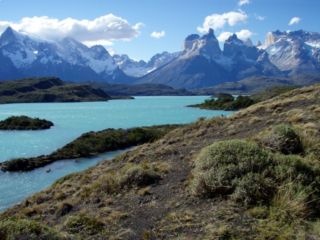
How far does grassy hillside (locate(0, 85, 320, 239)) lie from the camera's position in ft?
39.0

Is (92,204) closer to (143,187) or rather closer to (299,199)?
(143,187)

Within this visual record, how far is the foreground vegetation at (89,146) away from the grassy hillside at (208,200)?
40.6m

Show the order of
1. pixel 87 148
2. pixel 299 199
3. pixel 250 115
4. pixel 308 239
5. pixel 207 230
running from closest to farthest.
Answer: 1. pixel 308 239
2. pixel 207 230
3. pixel 299 199
4. pixel 250 115
5. pixel 87 148

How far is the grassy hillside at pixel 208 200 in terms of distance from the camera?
1190 cm

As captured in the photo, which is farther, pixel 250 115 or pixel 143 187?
pixel 250 115

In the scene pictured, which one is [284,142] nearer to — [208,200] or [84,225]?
[208,200]

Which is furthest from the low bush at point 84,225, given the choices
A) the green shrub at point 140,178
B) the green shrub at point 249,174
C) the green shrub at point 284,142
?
the green shrub at point 284,142

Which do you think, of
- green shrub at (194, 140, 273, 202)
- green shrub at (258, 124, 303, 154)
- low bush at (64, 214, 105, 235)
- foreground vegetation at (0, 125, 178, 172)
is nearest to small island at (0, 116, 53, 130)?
foreground vegetation at (0, 125, 178, 172)

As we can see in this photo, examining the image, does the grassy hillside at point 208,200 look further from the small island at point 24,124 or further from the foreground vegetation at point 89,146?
the small island at point 24,124

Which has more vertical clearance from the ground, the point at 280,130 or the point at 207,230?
the point at 280,130

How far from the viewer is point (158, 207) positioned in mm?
14289

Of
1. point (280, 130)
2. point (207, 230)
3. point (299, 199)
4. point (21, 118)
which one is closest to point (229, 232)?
point (207, 230)

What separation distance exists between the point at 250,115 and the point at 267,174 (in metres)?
15.6

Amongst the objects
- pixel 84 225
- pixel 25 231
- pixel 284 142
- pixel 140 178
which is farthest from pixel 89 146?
pixel 25 231
